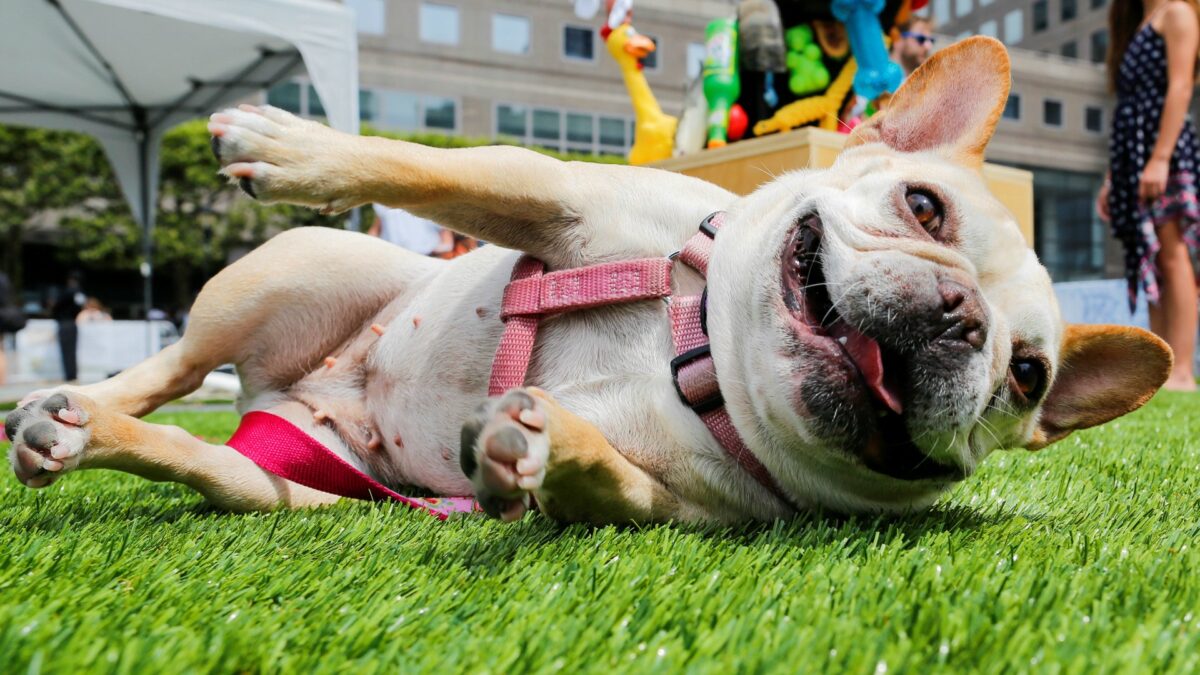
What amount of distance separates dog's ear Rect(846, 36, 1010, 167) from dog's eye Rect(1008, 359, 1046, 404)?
0.51m

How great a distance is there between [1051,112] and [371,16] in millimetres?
25667

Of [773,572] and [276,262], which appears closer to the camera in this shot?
[773,572]

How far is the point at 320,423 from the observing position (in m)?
2.19

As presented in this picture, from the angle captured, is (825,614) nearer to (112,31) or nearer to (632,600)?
(632,600)

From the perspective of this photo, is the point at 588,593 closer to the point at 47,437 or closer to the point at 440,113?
the point at 47,437

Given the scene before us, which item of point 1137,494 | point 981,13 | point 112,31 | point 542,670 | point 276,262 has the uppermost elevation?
point 981,13

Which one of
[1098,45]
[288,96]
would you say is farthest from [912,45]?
[1098,45]

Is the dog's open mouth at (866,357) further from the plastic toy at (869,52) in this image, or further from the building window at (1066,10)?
the building window at (1066,10)

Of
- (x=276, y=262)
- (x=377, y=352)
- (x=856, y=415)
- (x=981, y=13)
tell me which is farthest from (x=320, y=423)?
(x=981, y=13)

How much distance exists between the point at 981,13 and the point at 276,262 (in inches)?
1904

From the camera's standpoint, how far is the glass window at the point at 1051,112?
34.5 meters

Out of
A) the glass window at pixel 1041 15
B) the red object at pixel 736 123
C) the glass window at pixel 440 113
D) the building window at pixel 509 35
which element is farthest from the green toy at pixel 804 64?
the glass window at pixel 1041 15

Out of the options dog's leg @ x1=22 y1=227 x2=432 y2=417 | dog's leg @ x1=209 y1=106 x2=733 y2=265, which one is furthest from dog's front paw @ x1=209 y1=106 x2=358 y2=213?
dog's leg @ x1=22 y1=227 x2=432 y2=417

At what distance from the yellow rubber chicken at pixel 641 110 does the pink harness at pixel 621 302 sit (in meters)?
3.87
